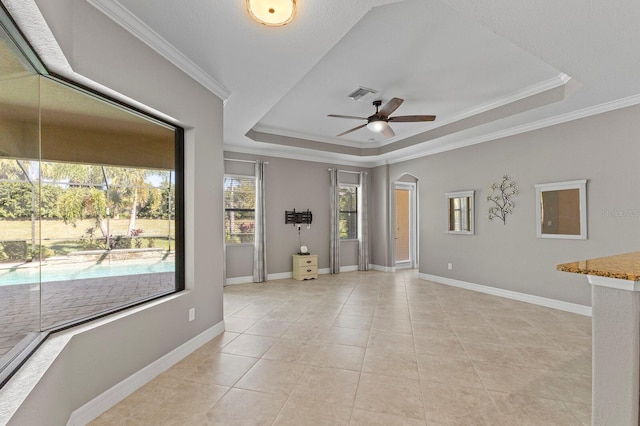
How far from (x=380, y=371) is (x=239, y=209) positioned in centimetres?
458

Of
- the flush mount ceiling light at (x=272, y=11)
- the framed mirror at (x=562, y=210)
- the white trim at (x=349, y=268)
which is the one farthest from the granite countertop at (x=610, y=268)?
the white trim at (x=349, y=268)

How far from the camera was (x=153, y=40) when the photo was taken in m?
2.48

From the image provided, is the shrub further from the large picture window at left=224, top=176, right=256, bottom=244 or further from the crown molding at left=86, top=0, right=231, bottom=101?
the large picture window at left=224, top=176, right=256, bottom=244

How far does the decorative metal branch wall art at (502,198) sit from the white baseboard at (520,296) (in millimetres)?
1167

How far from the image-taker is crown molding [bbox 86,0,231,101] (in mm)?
2104

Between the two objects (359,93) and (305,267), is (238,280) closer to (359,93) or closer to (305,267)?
(305,267)

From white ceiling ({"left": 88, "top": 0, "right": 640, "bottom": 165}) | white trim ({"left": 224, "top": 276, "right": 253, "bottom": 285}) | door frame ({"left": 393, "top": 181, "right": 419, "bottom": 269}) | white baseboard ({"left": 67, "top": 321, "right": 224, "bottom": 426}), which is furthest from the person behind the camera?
door frame ({"left": 393, "top": 181, "right": 419, "bottom": 269})

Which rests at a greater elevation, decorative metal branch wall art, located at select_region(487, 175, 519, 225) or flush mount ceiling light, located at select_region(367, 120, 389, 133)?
flush mount ceiling light, located at select_region(367, 120, 389, 133)

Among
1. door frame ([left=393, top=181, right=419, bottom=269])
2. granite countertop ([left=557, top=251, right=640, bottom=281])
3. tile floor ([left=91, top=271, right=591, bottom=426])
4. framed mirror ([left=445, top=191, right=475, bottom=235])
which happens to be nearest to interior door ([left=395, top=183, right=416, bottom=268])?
door frame ([left=393, top=181, right=419, bottom=269])

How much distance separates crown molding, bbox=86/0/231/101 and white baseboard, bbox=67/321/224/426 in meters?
2.59

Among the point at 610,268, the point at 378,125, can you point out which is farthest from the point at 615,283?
the point at 378,125

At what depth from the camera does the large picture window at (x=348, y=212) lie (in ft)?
25.3

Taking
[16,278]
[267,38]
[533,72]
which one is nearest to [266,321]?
[16,278]

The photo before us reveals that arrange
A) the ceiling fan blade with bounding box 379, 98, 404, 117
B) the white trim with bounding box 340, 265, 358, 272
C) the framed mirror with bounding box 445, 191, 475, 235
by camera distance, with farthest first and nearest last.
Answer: the white trim with bounding box 340, 265, 358, 272, the framed mirror with bounding box 445, 191, 475, 235, the ceiling fan blade with bounding box 379, 98, 404, 117
